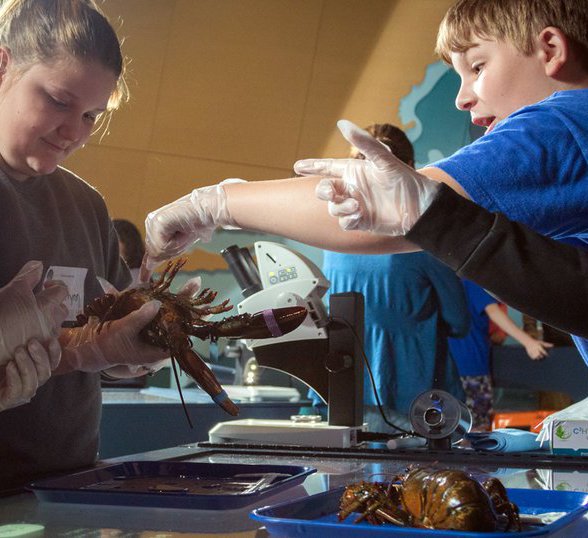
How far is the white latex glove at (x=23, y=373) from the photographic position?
141 centimetres

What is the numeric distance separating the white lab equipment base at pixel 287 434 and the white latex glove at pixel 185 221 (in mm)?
533

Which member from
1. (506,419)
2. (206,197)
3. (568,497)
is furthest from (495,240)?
(506,419)

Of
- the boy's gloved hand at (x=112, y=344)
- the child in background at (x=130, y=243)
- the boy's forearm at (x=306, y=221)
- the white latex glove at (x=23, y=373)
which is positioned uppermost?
the child in background at (x=130, y=243)

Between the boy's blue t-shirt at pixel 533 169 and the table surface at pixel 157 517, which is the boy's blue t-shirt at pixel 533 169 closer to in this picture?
the boy's blue t-shirt at pixel 533 169

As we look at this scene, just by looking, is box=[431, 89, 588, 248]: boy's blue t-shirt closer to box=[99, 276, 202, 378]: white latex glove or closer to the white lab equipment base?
box=[99, 276, 202, 378]: white latex glove

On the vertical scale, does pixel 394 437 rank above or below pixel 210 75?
below

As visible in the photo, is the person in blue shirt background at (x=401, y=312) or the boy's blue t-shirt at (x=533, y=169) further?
the person in blue shirt background at (x=401, y=312)

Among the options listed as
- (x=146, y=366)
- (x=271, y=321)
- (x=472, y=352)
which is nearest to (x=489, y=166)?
(x=271, y=321)

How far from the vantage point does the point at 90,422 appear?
6.16 feet

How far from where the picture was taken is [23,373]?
1410 mm

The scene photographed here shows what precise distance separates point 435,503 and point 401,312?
6.51 ft

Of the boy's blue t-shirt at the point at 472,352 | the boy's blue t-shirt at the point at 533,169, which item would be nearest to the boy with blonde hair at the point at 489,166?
the boy's blue t-shirt at the point at 533,169

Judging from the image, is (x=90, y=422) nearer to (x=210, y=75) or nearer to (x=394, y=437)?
(x=394, y=437)

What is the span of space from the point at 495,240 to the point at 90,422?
1048 mm
